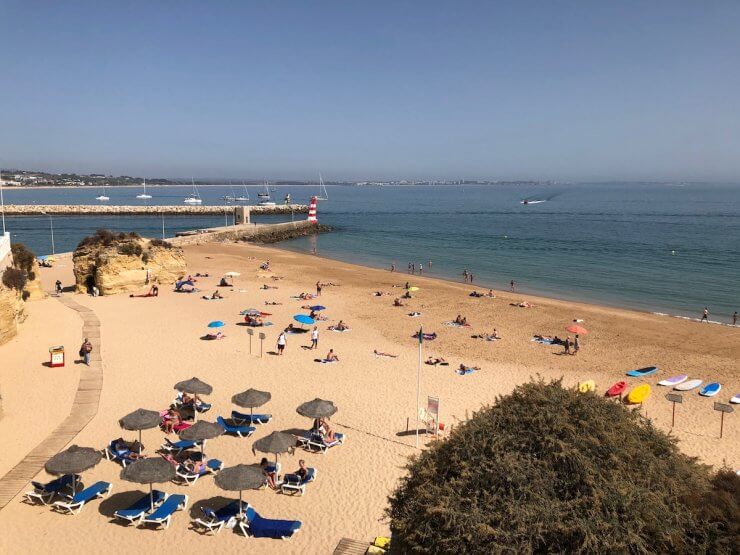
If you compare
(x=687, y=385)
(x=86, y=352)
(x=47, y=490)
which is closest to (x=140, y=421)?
(x=47, y=490)

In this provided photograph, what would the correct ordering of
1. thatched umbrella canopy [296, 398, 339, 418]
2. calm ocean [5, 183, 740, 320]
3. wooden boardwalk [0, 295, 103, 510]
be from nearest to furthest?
wooden boardwalk [0, 295, 103, 510], thatched umbrella canopy [296, 398, 339, 418], calm ocean [5, 183, 740, 320]

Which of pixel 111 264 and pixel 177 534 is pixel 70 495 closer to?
pixel 177 534

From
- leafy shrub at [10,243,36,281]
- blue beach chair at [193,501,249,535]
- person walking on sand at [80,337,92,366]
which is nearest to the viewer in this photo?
blue beach chair at [193,501,249,535]

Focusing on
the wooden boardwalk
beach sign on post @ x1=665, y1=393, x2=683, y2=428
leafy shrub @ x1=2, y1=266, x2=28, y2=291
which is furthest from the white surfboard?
leafy shrub @ x1=2, y1=266, x2=28, y2=291

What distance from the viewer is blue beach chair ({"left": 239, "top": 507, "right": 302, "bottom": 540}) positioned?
29.6ft

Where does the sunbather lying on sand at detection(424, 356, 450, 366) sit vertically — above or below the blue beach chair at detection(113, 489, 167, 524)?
below

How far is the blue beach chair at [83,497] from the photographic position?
9547 mm

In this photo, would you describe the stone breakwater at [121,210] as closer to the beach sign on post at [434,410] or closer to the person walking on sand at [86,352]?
the person walking on sand at [86,352]

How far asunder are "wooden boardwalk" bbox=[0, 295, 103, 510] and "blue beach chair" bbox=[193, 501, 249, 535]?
3589 mm

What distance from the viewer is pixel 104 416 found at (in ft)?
43.8

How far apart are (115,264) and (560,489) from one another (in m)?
27.0

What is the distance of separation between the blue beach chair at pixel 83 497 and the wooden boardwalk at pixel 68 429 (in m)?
1.01

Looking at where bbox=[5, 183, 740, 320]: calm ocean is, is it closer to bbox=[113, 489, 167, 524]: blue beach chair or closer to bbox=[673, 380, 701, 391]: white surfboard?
bbox=[673, 380, 701, 391]: white surfboard

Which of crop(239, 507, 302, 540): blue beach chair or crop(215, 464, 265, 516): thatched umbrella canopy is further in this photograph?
crop(215, 464, 265, 516): thatched umbrella canopy
